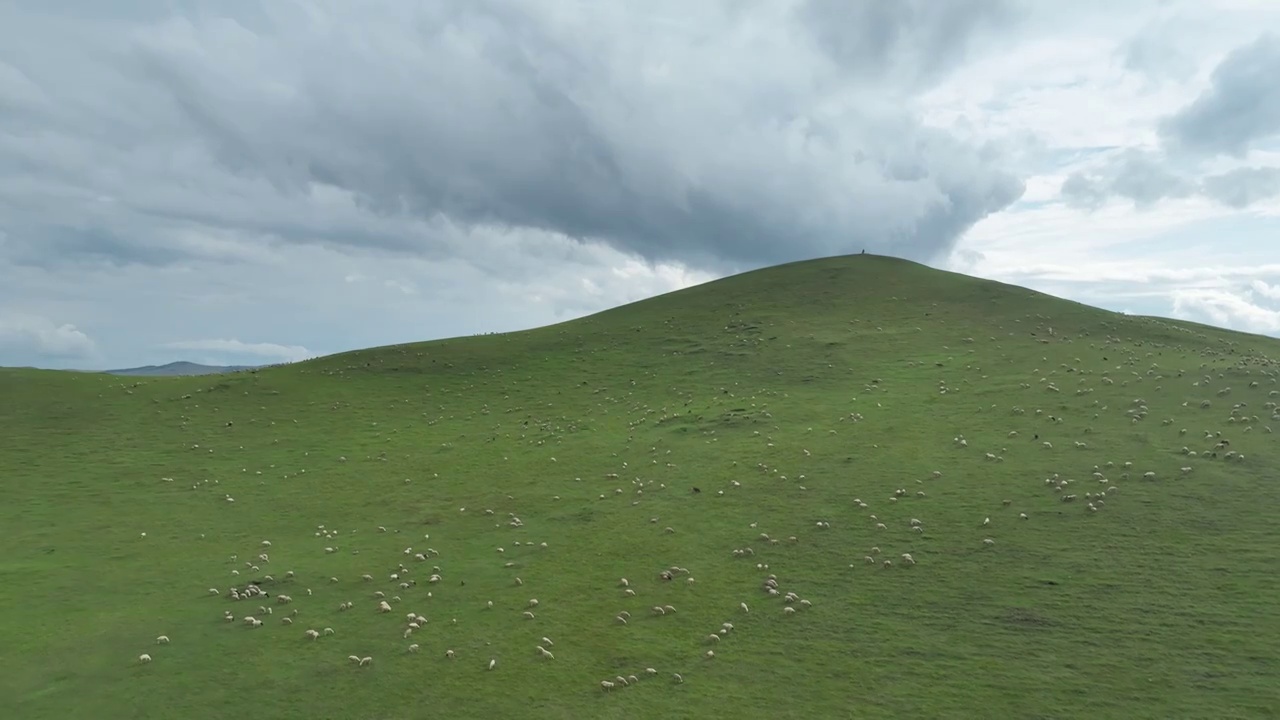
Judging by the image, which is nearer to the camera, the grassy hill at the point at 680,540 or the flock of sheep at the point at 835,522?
the grassy hill at the point at 680,540

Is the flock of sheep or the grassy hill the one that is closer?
the grassy hill

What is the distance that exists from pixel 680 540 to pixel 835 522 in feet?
13.2

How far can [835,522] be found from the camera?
18.8m

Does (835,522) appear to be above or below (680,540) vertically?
above

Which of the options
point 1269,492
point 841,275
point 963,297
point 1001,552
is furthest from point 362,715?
point 841,275

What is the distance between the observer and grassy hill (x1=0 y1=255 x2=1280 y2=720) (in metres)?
12.4

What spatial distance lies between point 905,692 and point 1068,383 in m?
22.4

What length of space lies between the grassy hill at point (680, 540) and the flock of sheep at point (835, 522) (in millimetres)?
117

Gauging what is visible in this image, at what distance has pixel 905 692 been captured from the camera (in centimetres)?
1177

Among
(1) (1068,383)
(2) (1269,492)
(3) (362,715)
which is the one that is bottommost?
(3) (362,715)

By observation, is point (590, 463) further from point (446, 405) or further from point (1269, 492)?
point (1269, 492)

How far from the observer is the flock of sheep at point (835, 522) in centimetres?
1486

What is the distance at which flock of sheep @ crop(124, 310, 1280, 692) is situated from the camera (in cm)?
1486

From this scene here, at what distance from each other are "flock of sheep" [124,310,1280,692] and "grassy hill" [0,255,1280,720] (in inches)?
4.6
